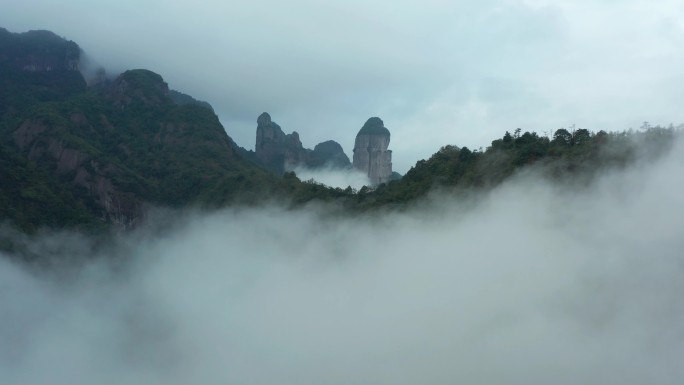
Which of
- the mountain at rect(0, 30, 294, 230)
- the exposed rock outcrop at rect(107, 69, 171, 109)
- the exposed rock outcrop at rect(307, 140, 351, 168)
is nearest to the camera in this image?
the mountain at rect(0, 30, 294, 230)

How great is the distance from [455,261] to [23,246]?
29.3 meters

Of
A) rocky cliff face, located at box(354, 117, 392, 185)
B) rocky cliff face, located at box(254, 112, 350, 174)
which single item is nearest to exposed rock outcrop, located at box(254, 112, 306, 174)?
rocky cliff face, located at box(254, 112, 350, 174)

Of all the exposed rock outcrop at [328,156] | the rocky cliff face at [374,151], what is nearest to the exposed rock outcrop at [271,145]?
the exposed rock outcrop at [328,156]

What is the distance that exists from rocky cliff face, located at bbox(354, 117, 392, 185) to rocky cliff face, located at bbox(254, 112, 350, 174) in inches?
180

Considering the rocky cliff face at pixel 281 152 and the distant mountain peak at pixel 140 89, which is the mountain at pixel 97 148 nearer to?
the distant mountain peak at pixel 140 89

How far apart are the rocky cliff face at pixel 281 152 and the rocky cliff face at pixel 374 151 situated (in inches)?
180

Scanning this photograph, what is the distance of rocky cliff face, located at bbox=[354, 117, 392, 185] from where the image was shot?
9262cm

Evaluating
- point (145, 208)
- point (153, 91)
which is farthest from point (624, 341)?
point (153, 91)

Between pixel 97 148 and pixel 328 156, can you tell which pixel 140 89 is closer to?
pixel 97 148

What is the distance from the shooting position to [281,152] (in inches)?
3718

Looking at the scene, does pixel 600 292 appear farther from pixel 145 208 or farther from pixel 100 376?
pixel 145 208

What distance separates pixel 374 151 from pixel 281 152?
12.6m

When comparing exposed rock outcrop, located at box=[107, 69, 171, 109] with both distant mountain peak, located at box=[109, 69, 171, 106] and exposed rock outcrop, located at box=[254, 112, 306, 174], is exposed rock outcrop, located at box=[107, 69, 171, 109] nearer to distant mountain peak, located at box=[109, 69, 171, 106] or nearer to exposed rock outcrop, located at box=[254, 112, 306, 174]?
distant mountain peak, located at box=[109, 69, 171, 106]

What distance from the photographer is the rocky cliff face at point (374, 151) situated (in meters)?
92.6
